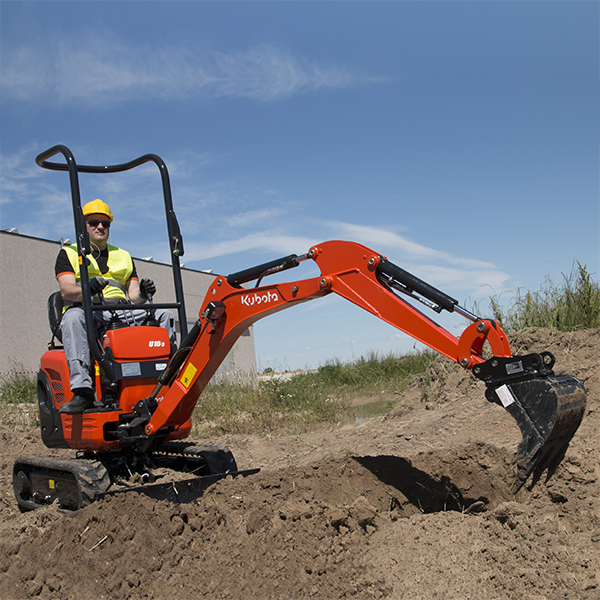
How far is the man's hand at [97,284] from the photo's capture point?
4605mm

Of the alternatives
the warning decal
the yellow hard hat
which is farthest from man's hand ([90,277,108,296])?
the warning decal

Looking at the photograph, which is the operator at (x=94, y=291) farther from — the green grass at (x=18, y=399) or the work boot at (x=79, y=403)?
the green grass at (x=18, y=399)

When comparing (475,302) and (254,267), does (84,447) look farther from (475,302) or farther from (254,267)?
(475,302)

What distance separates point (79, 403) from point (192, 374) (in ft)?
3.33

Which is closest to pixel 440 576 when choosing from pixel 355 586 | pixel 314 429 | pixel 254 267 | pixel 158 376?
pixel 355 586

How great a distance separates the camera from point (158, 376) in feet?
15.4

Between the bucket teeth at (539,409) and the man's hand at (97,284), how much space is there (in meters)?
3.22

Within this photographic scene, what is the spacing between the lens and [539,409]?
3068 mm

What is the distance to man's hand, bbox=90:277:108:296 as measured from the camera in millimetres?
4605

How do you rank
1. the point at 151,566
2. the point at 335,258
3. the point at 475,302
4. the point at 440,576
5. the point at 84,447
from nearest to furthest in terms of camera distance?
the point at 440,576
the point at 151,566
the point at 335,258
the point at 84,447
the point at 475,302

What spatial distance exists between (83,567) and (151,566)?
0.44 metres

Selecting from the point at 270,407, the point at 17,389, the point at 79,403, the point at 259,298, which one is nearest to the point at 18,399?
the point at 17,389

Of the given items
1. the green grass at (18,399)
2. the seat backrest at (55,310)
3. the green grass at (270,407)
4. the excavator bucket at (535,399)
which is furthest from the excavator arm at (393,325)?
the green grass at (18,399)

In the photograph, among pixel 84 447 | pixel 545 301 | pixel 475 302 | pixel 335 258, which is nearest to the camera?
pixel 335 258
